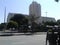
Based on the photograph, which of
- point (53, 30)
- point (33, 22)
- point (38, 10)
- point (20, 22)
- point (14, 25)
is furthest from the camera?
point (38, 10)

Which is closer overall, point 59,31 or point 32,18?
point 59,31

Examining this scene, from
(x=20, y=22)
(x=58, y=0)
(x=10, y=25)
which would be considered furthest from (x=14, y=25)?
(x=58, y=0)

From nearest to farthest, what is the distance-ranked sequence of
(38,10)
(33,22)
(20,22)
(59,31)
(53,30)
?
(59,31) → (53,30) → (33,22) → (20,22) → (38,10)

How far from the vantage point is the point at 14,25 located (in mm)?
84438

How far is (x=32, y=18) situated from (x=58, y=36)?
5550 centimetres

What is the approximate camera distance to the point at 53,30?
25.0ft

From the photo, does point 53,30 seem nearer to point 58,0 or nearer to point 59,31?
point 59,31

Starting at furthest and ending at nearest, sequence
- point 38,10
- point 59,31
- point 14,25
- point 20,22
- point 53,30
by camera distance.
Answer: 1. point 38,10
2. point 20,22
3. point 14,25
4. point 53,30
5. point 59,31

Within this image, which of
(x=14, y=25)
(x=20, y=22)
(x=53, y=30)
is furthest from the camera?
(x=20, y=22)

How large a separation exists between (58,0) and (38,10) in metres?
113

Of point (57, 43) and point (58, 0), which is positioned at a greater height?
point (58, 0)

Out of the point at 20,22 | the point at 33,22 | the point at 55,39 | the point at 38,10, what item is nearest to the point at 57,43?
the point at 55,39

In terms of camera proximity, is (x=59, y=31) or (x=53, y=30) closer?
(x=59, y=31)

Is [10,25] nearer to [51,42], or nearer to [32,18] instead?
[32,18]
